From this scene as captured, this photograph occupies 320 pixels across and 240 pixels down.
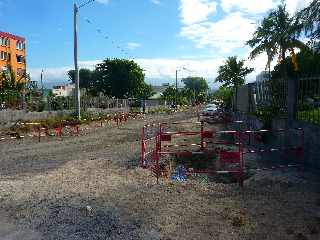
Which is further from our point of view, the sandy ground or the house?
the house

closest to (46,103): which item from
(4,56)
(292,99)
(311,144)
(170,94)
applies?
(292,99)

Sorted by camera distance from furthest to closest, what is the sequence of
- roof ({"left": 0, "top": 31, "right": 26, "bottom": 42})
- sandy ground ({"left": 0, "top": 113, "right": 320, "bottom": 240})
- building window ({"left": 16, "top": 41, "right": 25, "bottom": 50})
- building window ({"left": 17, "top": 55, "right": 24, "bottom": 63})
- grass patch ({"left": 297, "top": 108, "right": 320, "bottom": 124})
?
1. building window ({"left": 17, "top": 55, "right": 24, "bottom": 63})
2. building window ({"left": 16, "top": 41, "right": 25, "bottom": 50})
3. roof ({"left": 0, "top": 31, "right": 26, "bottom": 42})
4. grass patch ({"left": 297, "top": 108, "right": 320, "bottom": 124})
5. sandy ground ({"left": 0, "top": 113, "right": 320, "bottom": 240})

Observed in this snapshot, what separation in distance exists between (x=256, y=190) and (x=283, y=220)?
8.02 ft

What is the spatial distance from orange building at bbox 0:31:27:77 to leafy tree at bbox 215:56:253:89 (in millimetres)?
35888

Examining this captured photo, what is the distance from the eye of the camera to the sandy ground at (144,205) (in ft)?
27.0

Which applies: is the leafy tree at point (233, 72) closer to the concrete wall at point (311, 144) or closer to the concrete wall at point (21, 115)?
the concrete wall at point (21, 115)

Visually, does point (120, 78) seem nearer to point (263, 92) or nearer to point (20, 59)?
point (20, 59)

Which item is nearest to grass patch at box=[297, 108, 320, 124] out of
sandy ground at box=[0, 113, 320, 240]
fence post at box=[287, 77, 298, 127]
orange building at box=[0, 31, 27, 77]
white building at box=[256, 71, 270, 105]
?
fence post at box=[287, 77, 298, 127]

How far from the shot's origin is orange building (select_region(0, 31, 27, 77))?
84.2 m

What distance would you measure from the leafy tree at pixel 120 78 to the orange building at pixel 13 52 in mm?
13887

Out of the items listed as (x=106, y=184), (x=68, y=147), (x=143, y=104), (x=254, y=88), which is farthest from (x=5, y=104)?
(x=143, y=104)

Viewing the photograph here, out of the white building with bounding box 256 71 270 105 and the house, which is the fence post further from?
the white building with bounding box 256 71 270 105

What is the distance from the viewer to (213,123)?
116 feet

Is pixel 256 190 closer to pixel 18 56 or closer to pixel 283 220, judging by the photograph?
pixel 283 220
